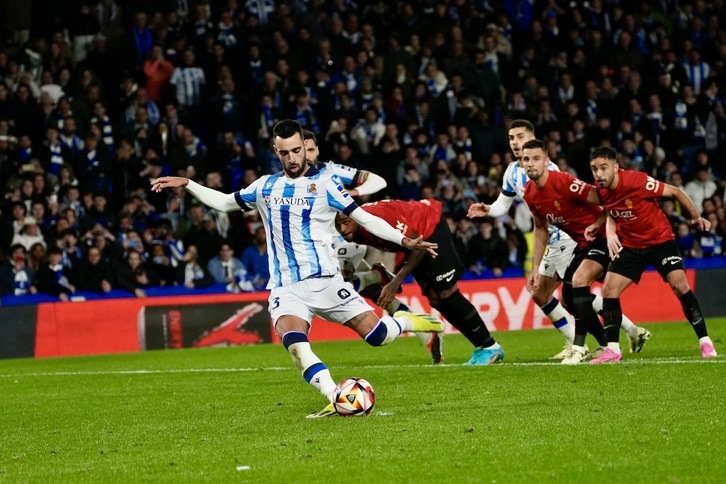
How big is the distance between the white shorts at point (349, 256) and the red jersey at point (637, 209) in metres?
2.70

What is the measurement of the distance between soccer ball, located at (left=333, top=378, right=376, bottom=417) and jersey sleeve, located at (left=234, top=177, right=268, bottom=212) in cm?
155

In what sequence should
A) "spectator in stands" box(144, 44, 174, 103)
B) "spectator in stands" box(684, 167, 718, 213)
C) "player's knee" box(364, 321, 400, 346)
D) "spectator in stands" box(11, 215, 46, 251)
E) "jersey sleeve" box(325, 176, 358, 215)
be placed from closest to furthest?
"jersey sleeve" box(325, 176, 358, 215), "player's knee" box(364, 321, 400, 346), "spectator in stands" box(11, 215, 46, 251), "spectator in stands" box(684, 167, 718, 213), "spectator in stands" box(144, 44, 174, 103)

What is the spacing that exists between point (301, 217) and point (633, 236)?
156 inches

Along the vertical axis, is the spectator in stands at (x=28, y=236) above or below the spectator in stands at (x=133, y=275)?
above

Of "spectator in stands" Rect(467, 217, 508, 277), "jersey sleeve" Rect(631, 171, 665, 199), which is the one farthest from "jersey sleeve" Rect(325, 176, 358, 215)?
"spectator in stands" Rect(467, 217, 508, 277)

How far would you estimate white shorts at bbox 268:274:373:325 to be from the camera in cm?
911

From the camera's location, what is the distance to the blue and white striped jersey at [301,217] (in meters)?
9.05

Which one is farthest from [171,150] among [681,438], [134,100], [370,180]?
[681,438]

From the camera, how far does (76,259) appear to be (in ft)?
62.0

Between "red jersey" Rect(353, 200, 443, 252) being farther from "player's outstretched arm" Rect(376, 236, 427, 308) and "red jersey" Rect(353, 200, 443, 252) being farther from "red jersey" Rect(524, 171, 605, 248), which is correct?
"red jersey" Rect(524, 171, 605, 248)

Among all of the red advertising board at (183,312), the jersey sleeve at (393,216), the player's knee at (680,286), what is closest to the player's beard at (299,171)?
the jersey sleeve at (393,216)

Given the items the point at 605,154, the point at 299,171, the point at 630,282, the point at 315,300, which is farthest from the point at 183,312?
the point at 299,171

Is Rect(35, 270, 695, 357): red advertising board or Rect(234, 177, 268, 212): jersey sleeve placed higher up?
Rect(234, 177, 268, 212): jersey sleeve

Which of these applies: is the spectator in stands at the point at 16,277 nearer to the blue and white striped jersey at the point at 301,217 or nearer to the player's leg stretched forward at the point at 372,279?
the player's leg stretched forward at the point at 372,279
